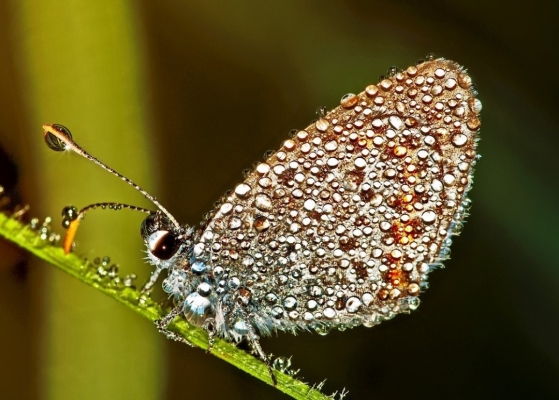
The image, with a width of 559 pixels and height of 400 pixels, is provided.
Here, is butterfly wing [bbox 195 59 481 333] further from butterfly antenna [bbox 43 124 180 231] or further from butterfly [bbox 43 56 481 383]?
butterfly antenna [bbox 43 124 180 231]

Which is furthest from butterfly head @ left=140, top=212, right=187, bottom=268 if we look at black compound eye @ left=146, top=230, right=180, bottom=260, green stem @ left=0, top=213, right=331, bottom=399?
green stem @ left=0, top=213, right=331, bottom=399

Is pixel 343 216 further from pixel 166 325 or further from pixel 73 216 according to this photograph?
pixel 73 216

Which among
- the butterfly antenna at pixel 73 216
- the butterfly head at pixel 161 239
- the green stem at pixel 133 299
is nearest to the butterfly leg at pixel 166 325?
the green stem at pixel 133 299

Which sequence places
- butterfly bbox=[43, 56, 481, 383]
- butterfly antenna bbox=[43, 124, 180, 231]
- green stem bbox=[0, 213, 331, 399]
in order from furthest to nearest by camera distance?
1. butterfly bbox=[43, 56, 481, 383]
2. butterfly antenna bbox=[43, 124, 180, 231]
3. green stem bbox=[0, 213, 331, 399]

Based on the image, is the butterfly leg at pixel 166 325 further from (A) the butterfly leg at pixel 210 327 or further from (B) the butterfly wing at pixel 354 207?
(B) the butterfly wing at pixel 354 207

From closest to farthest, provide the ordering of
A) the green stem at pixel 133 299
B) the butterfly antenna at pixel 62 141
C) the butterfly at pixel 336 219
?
the green stem at pixel 133 299
the butterfly antenna at pixel 62 141
the butterfly at pixel 336 219

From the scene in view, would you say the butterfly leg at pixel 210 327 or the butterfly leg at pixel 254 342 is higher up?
the butterfly leg at pixel 254 342

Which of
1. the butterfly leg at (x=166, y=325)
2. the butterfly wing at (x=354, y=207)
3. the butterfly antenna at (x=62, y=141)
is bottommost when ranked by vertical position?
the butterfly leg at (x=166, y=325)
